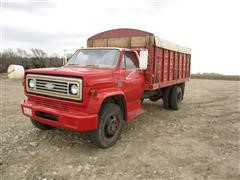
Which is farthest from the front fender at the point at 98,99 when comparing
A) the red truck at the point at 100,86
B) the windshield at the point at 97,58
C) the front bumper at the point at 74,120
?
the windshield at the point at 97,58

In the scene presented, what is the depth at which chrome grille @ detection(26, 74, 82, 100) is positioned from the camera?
429 centimetres

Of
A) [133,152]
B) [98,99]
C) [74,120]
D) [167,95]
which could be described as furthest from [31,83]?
[167,95]

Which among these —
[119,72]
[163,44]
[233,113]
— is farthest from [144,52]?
[233,113]

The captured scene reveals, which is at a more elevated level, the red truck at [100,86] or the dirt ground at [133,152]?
the red truck at [100,86]

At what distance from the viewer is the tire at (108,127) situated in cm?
464

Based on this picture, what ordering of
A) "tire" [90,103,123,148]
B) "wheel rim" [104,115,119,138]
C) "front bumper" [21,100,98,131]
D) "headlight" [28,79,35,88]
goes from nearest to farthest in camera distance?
"front bumper" [21,100,98,131]
"tire" [90,103,123,148]
"wheel rim" [104,115,119,138]
"headlight" [28,79,35,88]

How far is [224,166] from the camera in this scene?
4.21m

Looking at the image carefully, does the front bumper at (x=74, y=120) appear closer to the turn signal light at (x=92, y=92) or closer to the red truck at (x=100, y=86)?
the red truck at (x=100, y=86)

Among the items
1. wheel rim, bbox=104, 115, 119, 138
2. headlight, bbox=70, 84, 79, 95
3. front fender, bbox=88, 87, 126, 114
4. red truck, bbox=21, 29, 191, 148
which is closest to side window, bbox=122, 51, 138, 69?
red truck, bbox=21, 29, 191, 148

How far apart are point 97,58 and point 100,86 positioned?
1224mm

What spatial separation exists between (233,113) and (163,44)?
3.61m

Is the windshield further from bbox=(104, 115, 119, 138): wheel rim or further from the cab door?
bbox=(104, 115, 119, 138): wheel rim

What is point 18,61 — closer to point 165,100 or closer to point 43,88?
point 165,100

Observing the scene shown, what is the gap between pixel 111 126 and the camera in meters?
4.93
